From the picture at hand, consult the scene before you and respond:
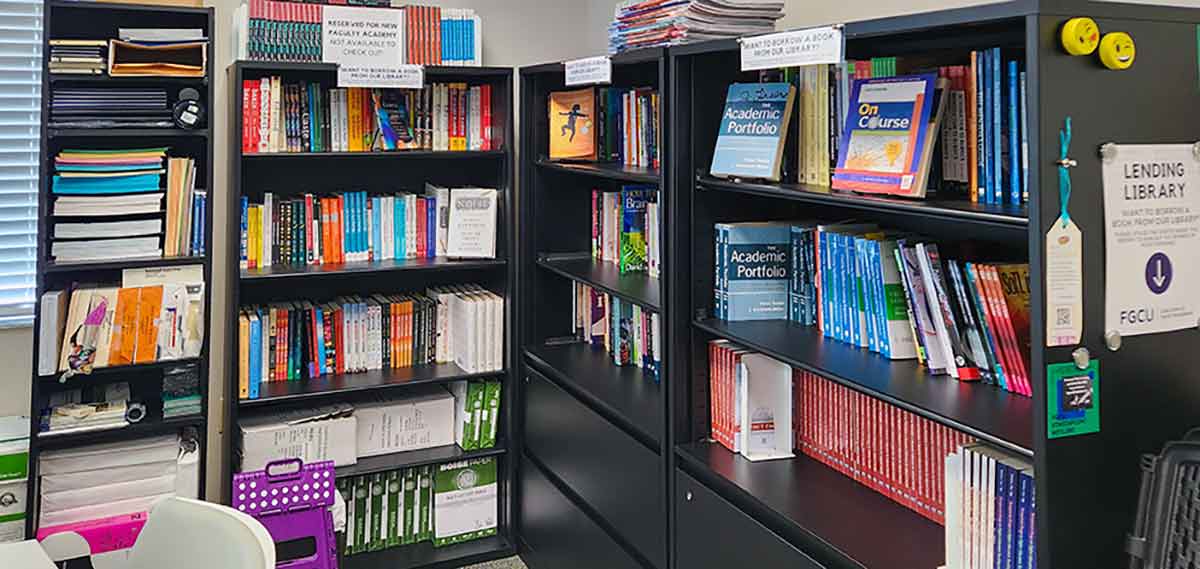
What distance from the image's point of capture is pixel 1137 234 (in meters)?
1.33

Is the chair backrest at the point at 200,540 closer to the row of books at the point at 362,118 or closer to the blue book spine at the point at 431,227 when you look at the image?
the row of books at the point at 362,118

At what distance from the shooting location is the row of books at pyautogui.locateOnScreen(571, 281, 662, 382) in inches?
106

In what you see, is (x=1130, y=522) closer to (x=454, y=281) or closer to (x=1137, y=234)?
(x=1137, y=234)

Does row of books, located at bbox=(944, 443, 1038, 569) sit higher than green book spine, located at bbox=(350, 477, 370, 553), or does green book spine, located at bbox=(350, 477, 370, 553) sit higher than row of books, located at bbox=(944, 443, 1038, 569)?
row of books, located at bbox=(944, 443, 1038, 569)

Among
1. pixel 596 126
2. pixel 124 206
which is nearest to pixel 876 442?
pixel 596 126

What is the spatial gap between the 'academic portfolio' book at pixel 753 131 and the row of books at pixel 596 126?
2.03ft

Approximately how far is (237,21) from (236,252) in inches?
29.0

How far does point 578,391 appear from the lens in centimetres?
276

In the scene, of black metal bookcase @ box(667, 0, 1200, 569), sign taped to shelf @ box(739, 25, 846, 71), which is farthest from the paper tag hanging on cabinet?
sign taped to shelf @ box(739, 25, 846, 71)

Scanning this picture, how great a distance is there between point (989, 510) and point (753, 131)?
952 millimetres

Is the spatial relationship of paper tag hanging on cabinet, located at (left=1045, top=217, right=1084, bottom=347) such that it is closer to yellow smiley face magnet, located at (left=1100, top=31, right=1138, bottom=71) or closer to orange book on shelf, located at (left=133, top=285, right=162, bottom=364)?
yellow smiley face magnet, located at (left=1100, top=31, right=1138, bottom=71)

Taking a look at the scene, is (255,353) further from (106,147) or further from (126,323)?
(106,147)

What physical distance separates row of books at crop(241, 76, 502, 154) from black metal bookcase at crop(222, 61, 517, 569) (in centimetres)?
4

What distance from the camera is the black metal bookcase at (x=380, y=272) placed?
9.36 feet
